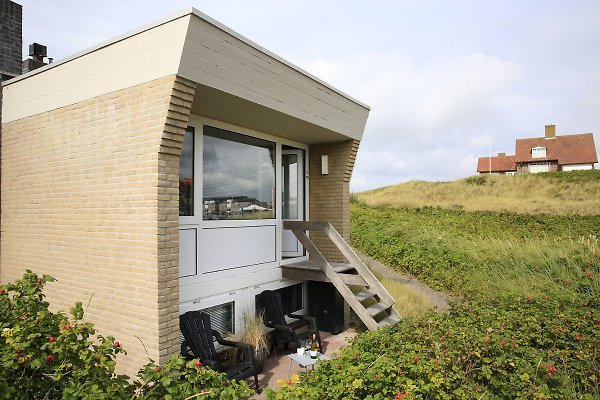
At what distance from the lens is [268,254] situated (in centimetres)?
724

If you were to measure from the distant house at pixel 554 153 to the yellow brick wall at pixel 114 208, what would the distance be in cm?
3948

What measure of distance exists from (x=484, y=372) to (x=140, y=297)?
151 inches

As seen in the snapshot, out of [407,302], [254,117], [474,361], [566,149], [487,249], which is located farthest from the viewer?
[566,149]

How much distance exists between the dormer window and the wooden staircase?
42156 millimetres

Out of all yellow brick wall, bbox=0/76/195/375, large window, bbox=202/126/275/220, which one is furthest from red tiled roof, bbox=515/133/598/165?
yellow brick wall, bbox=0/76/195/375

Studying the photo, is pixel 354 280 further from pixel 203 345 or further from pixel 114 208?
pixel 114 208

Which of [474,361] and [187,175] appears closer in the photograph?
[474,361]

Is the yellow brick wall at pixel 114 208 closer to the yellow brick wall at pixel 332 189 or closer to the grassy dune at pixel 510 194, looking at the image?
the yellow brick wall at pixel 332 189

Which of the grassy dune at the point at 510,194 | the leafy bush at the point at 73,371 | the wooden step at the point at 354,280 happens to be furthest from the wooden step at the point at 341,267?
the grassy dune at the point at 510,194

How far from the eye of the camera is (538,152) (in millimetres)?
41219

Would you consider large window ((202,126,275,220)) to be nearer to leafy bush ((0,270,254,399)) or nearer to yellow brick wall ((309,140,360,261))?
yellow brick wall ((309,140,360,261))

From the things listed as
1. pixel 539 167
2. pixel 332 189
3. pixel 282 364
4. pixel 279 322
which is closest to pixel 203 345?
pixel 282 364

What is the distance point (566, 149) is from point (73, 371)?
48699 millimetres

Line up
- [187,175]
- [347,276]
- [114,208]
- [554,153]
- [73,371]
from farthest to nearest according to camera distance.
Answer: [554,153]
[347,276]
[187,175]
[114,208]
[73,371]
